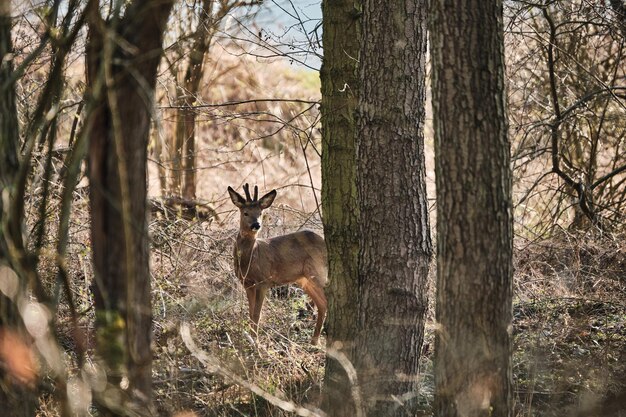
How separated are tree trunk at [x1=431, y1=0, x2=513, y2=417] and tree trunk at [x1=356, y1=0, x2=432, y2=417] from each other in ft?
5.74

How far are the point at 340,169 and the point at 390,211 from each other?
0.84 m

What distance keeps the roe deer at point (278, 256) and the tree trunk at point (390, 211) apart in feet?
12.9

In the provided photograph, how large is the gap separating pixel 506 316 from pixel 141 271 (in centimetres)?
193

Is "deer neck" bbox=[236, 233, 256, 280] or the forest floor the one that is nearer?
the forest floor

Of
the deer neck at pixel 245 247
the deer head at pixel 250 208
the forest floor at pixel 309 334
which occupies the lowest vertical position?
the forest floor at pixel 309 334

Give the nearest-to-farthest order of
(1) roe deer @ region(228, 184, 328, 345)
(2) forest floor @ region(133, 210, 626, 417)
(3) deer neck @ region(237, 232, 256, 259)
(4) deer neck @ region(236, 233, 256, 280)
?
1. (2) forest floor @ region(133, 210, 626, 417)
2. (1) roe deer @ region(228, 184, 328, 345)
3. (4) deer neck @ region(236, 233, 256, 280)
4. (3) deer neck @ region(237, 232, 256, 259)

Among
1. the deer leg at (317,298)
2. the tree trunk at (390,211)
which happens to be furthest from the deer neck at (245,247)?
the tree trunk at (390,211)

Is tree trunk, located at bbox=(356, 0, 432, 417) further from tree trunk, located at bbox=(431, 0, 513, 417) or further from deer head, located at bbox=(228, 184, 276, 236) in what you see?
deer head, located at bbox=(228, 184, 276, 236)

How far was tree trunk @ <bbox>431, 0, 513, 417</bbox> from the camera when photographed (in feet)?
14.3

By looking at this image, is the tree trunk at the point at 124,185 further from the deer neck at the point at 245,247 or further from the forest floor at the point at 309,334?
the deer neck at the point at 245,247

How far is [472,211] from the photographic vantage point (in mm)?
4430

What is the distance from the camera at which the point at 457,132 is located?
439cm

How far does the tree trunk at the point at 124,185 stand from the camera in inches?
137

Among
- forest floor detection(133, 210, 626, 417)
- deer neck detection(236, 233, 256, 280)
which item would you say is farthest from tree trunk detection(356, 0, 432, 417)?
deer neck detection(236, 233, 256, 280)
